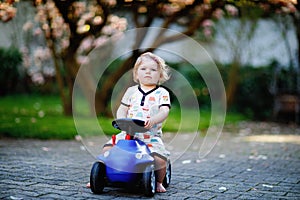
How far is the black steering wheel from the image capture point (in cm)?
396

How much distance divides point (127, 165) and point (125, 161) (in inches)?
1.4

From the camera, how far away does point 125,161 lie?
13.0 ft

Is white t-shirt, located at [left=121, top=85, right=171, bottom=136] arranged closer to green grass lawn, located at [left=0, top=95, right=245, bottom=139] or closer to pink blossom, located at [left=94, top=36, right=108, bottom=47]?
green grass lawn, located at [left=0, top=95, right=245, bottom=139]

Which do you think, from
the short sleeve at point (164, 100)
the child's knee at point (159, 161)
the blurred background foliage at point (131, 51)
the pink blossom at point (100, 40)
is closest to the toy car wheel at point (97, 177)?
the child's knee at point (159, 161)

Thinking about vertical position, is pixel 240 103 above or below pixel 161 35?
below

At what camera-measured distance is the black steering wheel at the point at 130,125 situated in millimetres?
3959

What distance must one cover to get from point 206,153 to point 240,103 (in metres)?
7.39

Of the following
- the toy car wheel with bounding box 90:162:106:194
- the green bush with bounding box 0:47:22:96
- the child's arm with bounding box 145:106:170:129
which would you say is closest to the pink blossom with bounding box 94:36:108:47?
the green bush with bounding box 0:47:22:96

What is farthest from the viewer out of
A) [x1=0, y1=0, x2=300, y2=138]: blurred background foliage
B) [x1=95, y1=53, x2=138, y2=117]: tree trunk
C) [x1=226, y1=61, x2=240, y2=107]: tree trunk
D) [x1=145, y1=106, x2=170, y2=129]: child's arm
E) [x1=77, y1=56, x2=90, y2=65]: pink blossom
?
[x1=226, y1=61, x2=240, y2=107]: tree trunk

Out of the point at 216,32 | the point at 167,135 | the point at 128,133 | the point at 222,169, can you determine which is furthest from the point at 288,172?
the point at 216,32

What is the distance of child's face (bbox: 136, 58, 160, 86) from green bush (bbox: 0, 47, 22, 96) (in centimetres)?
463

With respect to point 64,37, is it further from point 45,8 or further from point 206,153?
point 206,153

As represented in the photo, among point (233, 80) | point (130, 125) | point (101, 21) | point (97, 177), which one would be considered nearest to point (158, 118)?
point (130, 125)

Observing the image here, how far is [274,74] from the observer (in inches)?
523
